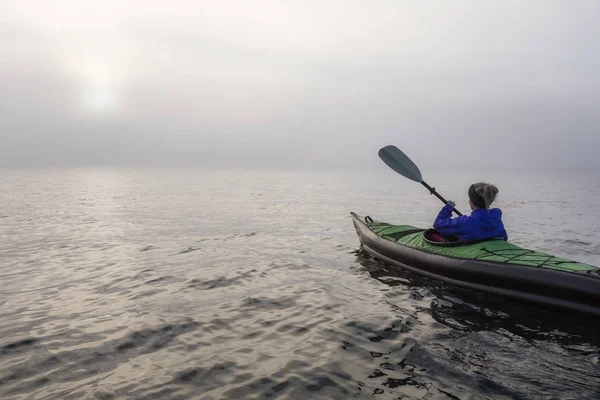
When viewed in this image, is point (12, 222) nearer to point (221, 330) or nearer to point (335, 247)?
point (335, 247)

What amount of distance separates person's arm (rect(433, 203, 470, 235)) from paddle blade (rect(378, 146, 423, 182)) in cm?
297

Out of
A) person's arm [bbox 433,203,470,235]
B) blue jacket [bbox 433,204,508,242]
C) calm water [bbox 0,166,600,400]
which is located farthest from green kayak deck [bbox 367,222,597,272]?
calm water [bbox 0,166,600,400]

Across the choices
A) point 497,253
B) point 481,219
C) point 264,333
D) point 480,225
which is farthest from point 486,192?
point 264,333

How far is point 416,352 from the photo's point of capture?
5.33 m

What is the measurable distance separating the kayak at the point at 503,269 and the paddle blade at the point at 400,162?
8.10ft

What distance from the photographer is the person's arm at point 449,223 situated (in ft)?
26.8

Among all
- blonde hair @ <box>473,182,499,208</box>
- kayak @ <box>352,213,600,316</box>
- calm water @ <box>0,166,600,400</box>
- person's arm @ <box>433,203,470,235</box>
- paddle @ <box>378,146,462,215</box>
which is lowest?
calm water @ <box>0,166,600,400</box>

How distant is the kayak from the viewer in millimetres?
5930

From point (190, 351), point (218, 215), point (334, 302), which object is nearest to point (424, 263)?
point (334, 302)

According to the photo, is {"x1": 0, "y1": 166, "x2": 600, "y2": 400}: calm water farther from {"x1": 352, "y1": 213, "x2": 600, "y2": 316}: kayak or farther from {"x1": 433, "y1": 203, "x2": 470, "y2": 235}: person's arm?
{"x1": 433, "y1": 203, "x2": 470, "y2": 235}: person's arm

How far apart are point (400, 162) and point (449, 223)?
4021 millimetres

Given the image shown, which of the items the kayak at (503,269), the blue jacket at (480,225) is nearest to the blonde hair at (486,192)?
the blue jacket at (480,225)

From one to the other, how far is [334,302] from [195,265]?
14.7ft

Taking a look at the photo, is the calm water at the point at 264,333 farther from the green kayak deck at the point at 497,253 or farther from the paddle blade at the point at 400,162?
the paddle blade at the point at 400,162
